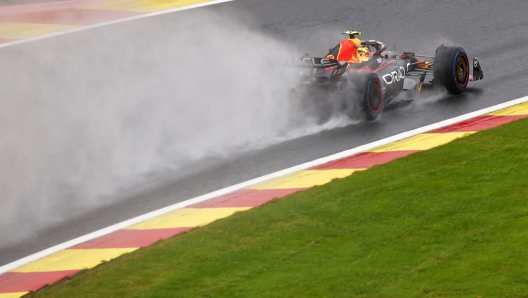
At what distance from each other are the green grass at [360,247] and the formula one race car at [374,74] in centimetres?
297

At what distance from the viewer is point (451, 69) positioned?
12.4m

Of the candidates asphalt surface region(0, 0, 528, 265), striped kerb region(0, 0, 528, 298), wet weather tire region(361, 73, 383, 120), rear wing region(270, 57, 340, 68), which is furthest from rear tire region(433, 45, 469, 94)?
rear wing region(270, 57, 340, 68)

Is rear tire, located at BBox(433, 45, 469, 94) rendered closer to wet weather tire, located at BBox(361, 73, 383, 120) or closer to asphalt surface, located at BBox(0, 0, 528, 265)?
asphalt surface, located at BBox(0, 0, 528, 265)

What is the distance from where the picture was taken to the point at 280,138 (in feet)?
36.4

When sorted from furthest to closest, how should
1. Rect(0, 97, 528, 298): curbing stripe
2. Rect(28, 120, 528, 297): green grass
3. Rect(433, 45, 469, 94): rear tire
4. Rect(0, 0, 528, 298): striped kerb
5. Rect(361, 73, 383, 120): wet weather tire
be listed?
Rect(433, 45, 469, 94): rear tire, Rect(361, 73, 383, 120): wet weather tire, Rect(0, 97, 528, 298): curbing stripe, Rect(0, 0, 528, 298): striped kerb, Rect(28, 120, 528, 297): green grass

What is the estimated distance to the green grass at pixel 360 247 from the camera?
20.2 feet

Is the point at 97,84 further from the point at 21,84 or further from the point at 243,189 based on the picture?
the point at 243,189

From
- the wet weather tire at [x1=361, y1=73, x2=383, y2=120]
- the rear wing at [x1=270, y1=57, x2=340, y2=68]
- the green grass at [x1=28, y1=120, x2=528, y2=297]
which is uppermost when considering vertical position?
the rear wing at [x1=270, y1=57, x2=340, y2=68]

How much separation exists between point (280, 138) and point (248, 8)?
Answer: 27.7ft

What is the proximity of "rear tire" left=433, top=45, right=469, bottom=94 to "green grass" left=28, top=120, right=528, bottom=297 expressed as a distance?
152 inches

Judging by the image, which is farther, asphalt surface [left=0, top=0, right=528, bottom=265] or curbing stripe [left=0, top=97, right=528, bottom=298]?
asphalt surface [left=0, top=0, right=528, bottom=265]

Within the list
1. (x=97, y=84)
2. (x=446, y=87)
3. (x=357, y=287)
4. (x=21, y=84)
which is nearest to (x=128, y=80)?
(x=97, y=84)

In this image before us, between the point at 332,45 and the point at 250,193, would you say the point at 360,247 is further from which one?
the point at 332,45

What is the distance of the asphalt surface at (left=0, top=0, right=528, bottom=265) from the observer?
29.7ft
